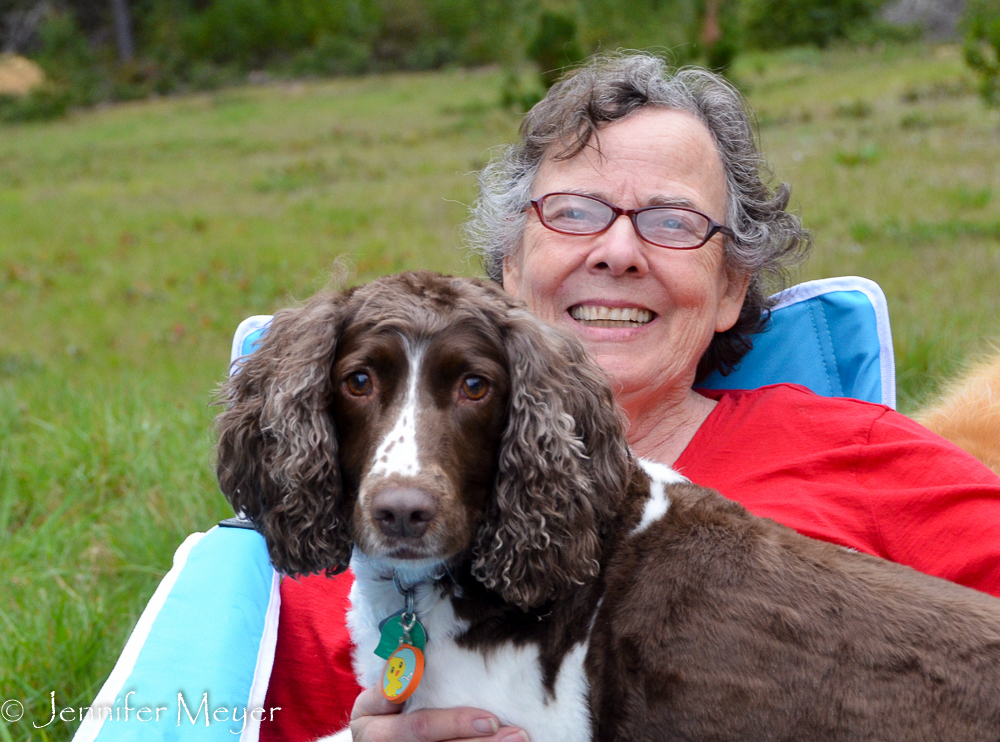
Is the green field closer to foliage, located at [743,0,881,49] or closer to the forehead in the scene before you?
the forehead

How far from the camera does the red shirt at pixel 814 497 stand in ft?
7.46

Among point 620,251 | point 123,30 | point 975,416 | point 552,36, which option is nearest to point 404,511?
point 620,251

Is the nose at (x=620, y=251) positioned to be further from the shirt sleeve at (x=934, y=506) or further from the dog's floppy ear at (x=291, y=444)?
the dog's floppy ear at (x=291, y=444)

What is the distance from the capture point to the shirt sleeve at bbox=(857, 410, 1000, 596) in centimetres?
222

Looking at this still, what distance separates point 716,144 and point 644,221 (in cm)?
40

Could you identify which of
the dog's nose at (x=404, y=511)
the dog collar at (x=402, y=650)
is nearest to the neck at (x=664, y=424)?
the dog collar at (x=402, y=650)

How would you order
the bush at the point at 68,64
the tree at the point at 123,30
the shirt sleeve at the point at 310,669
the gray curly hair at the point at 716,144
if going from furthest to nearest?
the tree at the point at 123,30, the bush at the point at 68,64, the gray curly hair at the point at 716,144, the shirt sleeve at the point at 310,669

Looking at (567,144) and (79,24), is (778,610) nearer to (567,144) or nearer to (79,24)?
(567,144)

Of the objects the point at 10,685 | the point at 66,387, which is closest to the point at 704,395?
the point at 10,685

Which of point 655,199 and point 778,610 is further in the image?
point 655,199

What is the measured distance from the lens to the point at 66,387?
5586mm

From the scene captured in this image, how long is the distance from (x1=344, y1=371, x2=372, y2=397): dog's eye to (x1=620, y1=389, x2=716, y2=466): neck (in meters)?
1.10

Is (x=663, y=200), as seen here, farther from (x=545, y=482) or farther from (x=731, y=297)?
(x=545, y=482)

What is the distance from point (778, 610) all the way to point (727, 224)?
1.46 m
